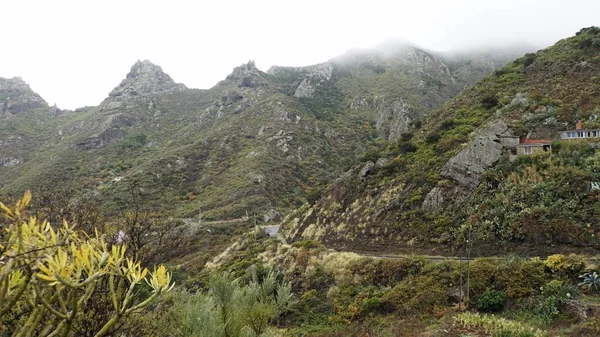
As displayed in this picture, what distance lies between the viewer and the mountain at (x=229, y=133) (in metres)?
59.9

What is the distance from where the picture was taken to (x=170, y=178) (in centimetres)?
6519

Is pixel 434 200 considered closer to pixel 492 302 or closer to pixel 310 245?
pixel 310 245

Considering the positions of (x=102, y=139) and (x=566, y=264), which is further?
(x=102, y=139)

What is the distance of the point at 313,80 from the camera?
109375 millimetres

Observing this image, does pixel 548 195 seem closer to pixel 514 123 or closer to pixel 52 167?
pixel 514 123

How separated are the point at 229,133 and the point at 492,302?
226ft

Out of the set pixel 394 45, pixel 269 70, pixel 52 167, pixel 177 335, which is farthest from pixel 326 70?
pixel 177 335

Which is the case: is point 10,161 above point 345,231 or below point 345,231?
above

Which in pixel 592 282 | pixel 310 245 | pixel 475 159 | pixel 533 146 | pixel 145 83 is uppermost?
pixel 145 83

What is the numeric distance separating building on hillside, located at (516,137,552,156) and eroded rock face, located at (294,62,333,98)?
7923 centimetres

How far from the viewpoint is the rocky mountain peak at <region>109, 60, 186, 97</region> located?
395 ft

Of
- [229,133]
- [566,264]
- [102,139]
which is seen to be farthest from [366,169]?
[102,139]

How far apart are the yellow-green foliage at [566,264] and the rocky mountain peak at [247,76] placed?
99352 millimetres

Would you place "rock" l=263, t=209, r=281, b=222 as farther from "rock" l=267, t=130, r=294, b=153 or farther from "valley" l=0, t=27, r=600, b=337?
"rock" l=267, t=130, r=294, b=153
